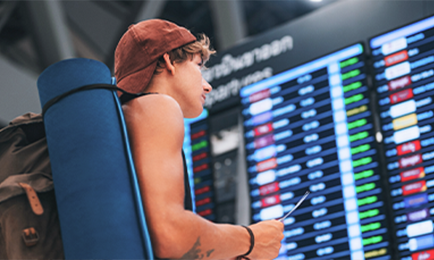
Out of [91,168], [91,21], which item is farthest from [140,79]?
[91,21]

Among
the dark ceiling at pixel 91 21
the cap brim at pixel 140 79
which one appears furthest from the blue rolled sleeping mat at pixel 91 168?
the dark ceiling at pixel 91 21

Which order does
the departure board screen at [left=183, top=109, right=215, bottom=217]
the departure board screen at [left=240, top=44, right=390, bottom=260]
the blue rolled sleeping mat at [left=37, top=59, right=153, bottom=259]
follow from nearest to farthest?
the blue rolled sleeping mat at [left=37, top=59, right=153, bottom=259], the departure board screen at [left=240, top=44, right=390, bottom=260], the departure board screen at [left=183, top=109, right=215, bottom=217]

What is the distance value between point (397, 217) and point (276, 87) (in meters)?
1.25

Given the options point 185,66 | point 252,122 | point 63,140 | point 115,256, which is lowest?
point 115,256

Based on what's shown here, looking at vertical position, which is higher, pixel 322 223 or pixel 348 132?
pixel 348 132

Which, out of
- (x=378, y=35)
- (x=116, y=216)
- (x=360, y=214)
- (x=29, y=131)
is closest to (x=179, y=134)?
(x=116, y=216)

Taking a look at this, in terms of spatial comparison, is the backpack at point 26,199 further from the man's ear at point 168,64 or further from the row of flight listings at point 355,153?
the row of flight listings at point 355,153

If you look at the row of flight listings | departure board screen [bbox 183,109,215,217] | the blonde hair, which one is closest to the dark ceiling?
departure board screen [bbox 183,109,215,217]

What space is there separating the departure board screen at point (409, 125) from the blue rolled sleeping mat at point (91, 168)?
178 cm

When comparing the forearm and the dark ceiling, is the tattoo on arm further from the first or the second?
the dark ceiling

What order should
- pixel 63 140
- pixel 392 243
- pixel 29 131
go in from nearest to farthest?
pixel 63 140, pixel 29 131, pixel 392 243

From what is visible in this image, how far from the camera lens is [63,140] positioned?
1432 millimetres

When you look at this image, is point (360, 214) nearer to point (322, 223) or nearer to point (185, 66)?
point (322, 223)

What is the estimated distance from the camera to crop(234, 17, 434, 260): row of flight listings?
272cm
